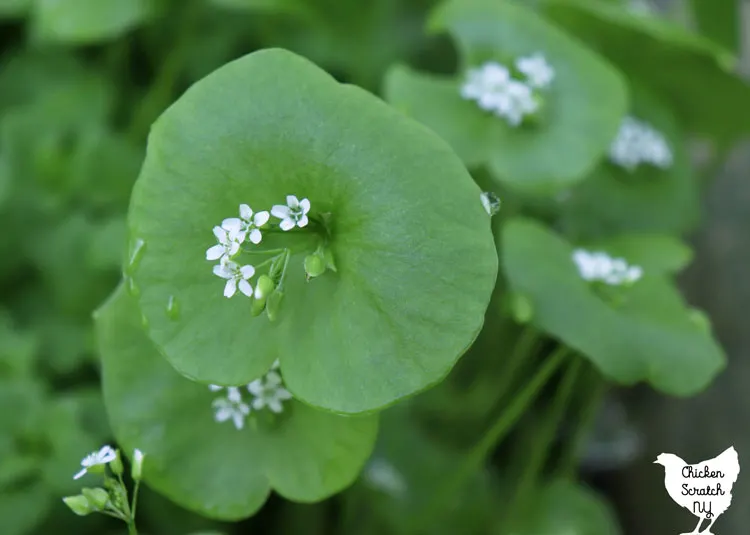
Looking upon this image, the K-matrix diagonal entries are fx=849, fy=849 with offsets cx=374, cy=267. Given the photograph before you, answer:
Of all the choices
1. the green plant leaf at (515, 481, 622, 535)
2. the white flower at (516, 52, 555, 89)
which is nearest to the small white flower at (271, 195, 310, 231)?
the white flower at (516, 52, 555, 89)

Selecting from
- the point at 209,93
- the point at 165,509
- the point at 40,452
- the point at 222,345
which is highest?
the point at 209,93

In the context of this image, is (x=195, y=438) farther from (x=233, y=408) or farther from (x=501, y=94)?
(x=501, y=94)

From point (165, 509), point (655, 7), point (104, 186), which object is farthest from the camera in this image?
point (655, 7)

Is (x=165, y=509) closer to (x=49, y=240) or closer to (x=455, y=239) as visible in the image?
(x=49, y=240)

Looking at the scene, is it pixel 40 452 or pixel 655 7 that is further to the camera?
pixel 655 7

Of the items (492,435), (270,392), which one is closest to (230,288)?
(270,392)

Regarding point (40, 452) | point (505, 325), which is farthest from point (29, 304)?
point (505, 325)
